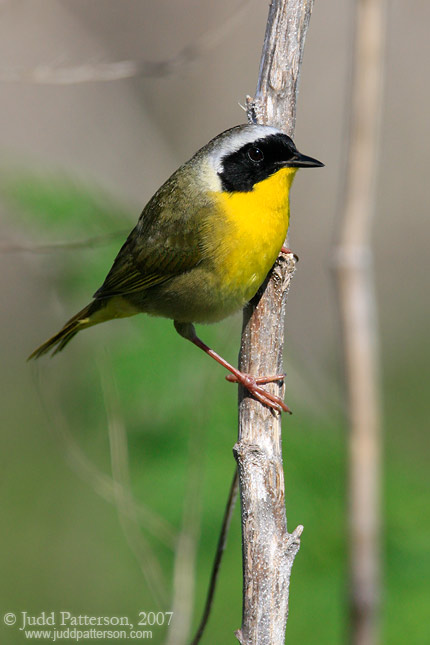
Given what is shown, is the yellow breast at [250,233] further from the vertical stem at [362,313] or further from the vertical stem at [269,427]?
the vertical stem at [362,313]

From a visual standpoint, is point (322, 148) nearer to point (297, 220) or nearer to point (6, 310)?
point (297, 220)

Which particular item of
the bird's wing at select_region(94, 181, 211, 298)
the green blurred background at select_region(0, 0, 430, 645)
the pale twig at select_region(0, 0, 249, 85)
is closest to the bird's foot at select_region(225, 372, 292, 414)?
the green blurred background at select_region(0, 0, 430, 645)

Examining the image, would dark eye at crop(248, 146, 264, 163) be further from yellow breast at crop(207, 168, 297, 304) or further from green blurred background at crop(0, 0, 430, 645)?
green blurred background at crop(0, 0, 430, 645)

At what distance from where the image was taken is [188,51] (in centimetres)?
395

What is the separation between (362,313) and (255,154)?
34.9 inches

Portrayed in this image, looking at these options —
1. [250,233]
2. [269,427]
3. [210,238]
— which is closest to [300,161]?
[250,233]

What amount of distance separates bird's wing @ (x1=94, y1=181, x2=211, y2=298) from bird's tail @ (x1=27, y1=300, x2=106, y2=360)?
10cm

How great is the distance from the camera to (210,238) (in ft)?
11.6

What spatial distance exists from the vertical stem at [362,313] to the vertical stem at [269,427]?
0.78 ft

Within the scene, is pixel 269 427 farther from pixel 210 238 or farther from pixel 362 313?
pixel 210 238

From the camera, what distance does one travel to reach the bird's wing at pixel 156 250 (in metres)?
3.63

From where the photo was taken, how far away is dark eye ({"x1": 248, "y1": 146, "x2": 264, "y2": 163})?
3.29 meters

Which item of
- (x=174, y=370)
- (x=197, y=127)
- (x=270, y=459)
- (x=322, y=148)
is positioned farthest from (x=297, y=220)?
(x=270, y=459)

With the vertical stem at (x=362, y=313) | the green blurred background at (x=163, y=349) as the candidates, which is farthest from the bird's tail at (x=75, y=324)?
the vertical stem at (x=362, y=313)
